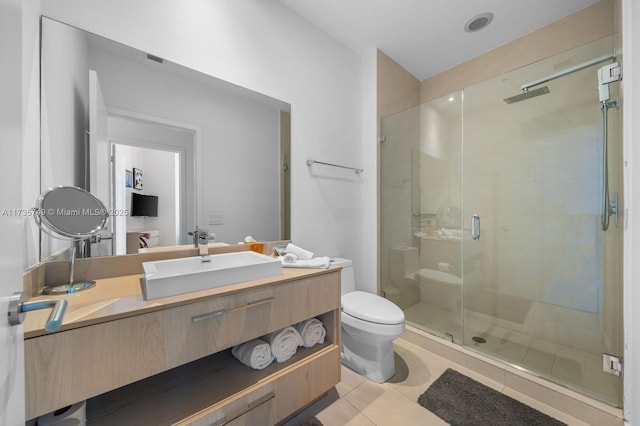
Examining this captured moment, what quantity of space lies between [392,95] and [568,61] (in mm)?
1236

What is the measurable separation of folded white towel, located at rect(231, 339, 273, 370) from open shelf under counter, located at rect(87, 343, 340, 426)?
0.09 feet

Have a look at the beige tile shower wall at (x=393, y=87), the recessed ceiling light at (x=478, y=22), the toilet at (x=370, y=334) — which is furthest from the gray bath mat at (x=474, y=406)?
the recessed ceiling light at (x=478, y=22)

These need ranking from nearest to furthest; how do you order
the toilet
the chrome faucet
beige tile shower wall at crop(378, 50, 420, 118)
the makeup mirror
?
the makeup mirror, the chrome faucet, the toilet, beige tile shower wall at crop(378, 50, 420, 118)

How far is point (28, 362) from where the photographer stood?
625 mm

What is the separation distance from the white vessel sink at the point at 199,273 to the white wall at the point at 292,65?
2.04 feet

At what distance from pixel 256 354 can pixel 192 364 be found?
1.12 ft

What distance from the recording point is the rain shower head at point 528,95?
1.74 metres

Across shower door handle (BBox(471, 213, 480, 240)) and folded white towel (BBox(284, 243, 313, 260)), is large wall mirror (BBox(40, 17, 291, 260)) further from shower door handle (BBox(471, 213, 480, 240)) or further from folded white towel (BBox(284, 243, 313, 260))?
shower door handle (BBox(471, 213, 480, 240))

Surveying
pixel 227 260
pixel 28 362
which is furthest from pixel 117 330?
pixel 227 260

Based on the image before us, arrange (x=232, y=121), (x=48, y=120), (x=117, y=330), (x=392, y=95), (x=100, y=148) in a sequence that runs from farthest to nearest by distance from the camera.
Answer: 1. (x=392, y=95)
2. (x=232, y=121)
3. (x=100, y=148)
4. (x=48, y=120)
5. (x=117, y=330)

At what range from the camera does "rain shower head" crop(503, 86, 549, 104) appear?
5.71ft

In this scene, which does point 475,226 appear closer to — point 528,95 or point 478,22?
point 528,95

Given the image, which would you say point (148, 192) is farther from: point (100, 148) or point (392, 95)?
point (392, 95)

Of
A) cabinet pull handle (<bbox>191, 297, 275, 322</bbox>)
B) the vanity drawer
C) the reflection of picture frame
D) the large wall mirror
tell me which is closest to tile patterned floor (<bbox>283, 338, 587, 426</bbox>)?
the vanity drawer
